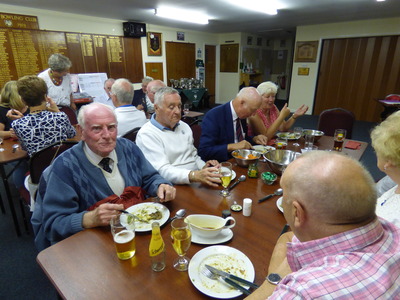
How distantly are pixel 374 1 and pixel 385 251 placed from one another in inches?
216

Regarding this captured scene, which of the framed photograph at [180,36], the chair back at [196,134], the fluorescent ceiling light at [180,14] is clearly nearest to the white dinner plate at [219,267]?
the chair back at [196,134]

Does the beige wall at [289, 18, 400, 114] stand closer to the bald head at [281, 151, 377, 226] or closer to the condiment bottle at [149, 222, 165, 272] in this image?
the bald head at [281, 151, 377, 226]

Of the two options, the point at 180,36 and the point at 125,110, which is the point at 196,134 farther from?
the point at 180,36

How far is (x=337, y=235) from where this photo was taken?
0.57 meters

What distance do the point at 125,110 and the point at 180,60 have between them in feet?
18.8

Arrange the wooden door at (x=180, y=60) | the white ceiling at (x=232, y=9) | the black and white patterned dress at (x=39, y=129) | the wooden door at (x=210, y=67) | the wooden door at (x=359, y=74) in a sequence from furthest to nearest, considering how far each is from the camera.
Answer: the wooden door at (x=210, y=67) < the wooden door at (x=180, y=60) < the wooden door at (x=359, y=74) < the white ceiling at (x=232, y=9) < the black and white patterned dress at (x=39, y=129)

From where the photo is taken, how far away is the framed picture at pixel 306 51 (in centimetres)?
703

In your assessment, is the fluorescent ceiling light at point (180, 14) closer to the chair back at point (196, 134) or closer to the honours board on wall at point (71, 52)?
the honours board on wall at point (71, 52)

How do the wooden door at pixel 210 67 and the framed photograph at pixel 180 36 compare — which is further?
the wooden door at pixel 210 67

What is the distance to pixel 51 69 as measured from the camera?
362cm

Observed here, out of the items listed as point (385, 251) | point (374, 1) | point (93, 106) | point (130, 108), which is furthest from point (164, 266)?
point (374, 1)

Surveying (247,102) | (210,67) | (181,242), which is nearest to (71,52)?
(247,102)

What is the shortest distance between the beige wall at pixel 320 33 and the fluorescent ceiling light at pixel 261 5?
2492 millimetres

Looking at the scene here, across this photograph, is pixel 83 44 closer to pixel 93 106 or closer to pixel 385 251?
pixel 93 106
